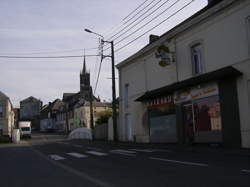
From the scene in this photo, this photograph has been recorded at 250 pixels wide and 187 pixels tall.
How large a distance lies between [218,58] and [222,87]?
1.73 meters

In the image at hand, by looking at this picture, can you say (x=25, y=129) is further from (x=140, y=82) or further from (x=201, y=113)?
(x=201, y=113)

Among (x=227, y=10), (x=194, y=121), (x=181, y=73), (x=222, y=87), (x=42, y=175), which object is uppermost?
(x=227, y=10)

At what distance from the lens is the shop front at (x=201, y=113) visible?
19375 mm

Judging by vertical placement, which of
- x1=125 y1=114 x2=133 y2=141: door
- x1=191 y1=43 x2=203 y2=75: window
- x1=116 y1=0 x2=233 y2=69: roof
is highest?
x1=116 y1=0 x2=233 y2=69: roof

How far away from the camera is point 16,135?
45.9m

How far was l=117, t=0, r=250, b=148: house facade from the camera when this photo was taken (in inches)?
697

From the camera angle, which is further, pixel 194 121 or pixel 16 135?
pixel 16 135

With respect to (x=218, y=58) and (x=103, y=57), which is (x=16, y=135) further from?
(x=218, y=58)

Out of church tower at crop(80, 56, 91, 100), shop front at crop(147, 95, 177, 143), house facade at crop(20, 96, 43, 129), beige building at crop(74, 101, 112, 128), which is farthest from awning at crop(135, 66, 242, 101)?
house facade at crop(20, 96, 43, 129)

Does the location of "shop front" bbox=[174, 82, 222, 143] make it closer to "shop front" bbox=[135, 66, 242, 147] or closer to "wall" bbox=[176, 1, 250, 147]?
"shop front" bbox=[135, 66, 242, 147]

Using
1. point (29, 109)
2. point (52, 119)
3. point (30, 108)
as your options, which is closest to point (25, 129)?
point (52, 119)

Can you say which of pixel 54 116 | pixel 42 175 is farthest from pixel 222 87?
pixel 54 116

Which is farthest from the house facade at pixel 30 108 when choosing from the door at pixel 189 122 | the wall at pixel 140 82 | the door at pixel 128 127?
the door at pixel 189 122

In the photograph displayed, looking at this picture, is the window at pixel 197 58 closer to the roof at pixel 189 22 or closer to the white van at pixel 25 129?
the roof at pixel 189 22
